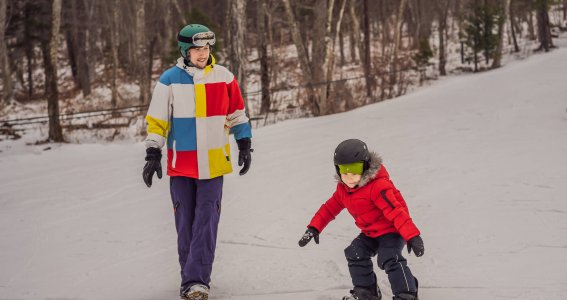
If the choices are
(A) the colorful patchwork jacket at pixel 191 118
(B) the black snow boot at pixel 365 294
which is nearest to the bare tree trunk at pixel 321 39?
(A) the colorful patchwork jacket at pixel 191 118

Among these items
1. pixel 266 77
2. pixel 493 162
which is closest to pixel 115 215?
pixel 493 162

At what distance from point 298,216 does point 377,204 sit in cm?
281

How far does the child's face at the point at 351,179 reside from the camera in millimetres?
3484

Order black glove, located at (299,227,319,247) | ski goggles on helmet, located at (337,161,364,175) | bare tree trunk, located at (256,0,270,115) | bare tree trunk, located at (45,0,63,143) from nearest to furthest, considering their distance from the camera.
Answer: ski goggles on helmet, located at (337,161,364,175) → black glove, located at (299,227,319,247) → bare tree trunk, located at (45,0,63,143) → bare tree trunk, located at (256,0,270,115)

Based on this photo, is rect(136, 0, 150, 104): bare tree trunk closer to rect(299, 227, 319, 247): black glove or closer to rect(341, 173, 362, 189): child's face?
rect(299, 227, 319, 247): black glove

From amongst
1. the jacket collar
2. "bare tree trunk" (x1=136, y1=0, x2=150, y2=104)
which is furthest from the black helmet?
"bare tree trunk" (x1=136, y1=0, x2=150, y2=104)

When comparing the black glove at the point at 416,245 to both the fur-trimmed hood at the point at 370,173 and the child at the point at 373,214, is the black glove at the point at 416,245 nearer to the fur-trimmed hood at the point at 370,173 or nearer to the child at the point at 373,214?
the child at the point at 373,214

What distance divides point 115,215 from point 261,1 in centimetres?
1355

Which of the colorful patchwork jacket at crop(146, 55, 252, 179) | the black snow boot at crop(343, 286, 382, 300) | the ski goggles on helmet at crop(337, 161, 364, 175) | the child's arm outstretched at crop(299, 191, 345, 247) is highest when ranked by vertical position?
the colorful patchwork jacket at crop(146, 55, 252, 179)

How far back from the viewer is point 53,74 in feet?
42.7

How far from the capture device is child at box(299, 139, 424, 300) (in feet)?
11.2

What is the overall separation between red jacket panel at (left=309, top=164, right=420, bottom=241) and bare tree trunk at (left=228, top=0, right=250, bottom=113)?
9517mm

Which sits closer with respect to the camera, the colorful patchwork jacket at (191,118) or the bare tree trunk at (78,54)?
the colorful patchwork jacket at (191,118)

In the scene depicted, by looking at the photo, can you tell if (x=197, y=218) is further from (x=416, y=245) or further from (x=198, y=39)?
(x=416, y=245)
